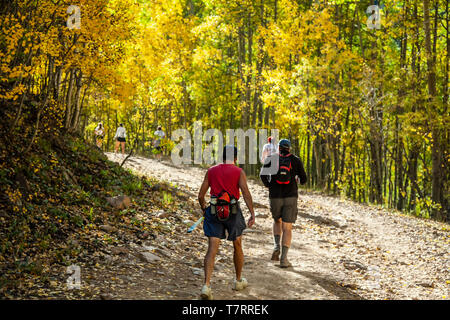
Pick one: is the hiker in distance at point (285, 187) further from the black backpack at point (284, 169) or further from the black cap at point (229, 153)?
the black cap at point (229, 153)

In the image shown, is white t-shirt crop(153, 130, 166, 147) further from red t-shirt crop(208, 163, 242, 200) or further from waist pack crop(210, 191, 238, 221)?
waist pack crop(210, 191, 238, 221)

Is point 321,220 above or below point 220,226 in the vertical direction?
below

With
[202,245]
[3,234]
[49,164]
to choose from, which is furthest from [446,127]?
Result: [3,234]

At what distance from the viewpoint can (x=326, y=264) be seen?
905 centimetres

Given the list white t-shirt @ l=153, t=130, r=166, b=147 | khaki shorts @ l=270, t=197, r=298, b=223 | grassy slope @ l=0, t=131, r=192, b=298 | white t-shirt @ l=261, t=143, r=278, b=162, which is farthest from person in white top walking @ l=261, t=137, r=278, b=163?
white t-shirt @ l=153, t=130, r=166, b=147

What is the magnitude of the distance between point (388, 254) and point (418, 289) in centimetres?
250

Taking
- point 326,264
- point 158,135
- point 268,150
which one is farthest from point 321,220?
point 158,135

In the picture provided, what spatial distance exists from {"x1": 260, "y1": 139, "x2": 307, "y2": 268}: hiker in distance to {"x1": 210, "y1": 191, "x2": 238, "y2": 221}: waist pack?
2.24 meters

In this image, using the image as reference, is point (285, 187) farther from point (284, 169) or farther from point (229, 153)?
point (229, 153)

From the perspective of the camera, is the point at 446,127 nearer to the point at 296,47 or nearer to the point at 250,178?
the point at 296,47

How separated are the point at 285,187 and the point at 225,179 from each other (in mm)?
2368

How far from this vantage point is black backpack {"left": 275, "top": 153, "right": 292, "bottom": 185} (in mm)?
8039

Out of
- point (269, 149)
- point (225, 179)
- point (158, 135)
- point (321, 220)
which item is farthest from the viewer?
point (158, 135)

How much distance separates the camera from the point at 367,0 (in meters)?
22.5
